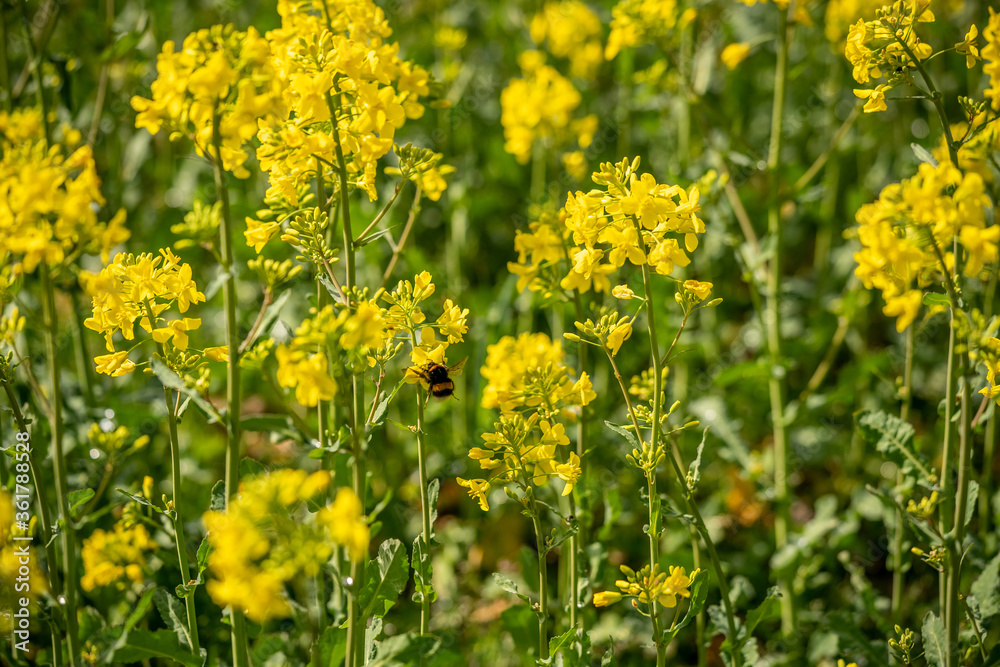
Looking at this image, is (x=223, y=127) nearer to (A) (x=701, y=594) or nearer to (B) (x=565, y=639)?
(B) (x=565, y=639)

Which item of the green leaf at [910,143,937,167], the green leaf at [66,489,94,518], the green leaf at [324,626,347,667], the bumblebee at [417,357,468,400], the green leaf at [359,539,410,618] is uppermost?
the green leaf at [910,143,937,167]

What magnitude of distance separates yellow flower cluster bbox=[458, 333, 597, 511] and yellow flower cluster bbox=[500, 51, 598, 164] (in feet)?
6.40

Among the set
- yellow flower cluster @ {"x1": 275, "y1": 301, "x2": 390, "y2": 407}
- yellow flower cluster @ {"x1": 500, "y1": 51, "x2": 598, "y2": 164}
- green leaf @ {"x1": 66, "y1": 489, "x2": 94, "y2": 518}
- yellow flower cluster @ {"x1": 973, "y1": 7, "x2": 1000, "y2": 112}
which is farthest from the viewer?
yellow flower cluster @ {"x1": 500, "y1": 51, "x2": 598, "y2": 164}

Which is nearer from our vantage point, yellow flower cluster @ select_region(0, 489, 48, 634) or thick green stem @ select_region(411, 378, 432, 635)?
yellow flower cluster @ select_region(0, 489, 48, 634)

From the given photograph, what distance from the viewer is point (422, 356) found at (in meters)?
1.98

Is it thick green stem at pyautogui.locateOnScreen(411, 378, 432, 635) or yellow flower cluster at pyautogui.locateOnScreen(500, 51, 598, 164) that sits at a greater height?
yellow flower cluster at pyautogui.locateOnScreen(500, 51, 598, 164)

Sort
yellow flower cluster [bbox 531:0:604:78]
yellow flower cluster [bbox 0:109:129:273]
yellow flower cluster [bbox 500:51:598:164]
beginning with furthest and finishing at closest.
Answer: yellow flower cluster [bbox 531:0:604:78] → yellow flower cluster [bbox 500:51:598:164] → yellow flower cluster [bbox 0:109:129:273]

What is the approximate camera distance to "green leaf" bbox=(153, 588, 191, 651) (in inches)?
93.3

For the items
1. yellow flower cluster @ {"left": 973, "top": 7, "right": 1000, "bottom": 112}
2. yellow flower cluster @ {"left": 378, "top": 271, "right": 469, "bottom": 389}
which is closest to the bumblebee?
yellow flower cluster @ {"left": 378, "top": 271, "right": 469, "bottom": 389}

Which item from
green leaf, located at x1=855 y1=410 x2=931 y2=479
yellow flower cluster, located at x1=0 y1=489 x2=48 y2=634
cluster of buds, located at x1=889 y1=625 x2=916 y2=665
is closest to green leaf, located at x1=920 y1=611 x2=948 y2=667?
cluster of buds, located at x1=889 y1=625 x2=916 y2=665

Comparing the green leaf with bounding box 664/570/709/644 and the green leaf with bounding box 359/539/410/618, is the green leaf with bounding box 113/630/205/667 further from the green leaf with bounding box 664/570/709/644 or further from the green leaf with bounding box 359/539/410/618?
the green leaf with bounding box 664/570/709/644

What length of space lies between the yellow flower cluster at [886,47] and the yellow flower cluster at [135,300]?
6.32 ft

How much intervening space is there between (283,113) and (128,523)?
136 centimetres

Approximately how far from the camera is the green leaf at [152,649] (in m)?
2.03
